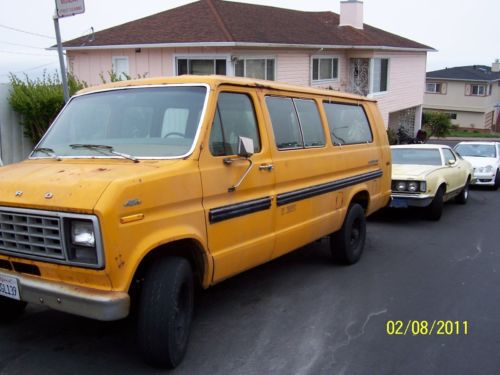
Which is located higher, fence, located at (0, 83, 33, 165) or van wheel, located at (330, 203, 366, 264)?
fence, located at (0, 83, 33, 165)

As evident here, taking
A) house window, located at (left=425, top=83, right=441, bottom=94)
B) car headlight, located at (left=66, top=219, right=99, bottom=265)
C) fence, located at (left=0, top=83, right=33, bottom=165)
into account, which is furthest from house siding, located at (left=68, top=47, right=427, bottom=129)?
house window, located at (left=425, top=83, right=441, bottom=94)

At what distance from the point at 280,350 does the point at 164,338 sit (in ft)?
3.59

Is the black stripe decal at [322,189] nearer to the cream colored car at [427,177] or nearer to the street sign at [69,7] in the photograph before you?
the cream colored car at [427,177]

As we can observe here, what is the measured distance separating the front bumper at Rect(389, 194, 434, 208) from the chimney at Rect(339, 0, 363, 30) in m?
16.2

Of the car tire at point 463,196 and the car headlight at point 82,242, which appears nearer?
the car headlight at point 82,242

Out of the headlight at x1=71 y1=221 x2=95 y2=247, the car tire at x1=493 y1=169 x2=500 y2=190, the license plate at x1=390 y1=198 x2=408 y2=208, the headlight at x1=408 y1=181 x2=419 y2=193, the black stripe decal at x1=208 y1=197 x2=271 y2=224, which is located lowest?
the car tire at x1=493 y1=169 x2=500 y2=190

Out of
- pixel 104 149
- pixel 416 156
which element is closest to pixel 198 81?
pixel 104 149

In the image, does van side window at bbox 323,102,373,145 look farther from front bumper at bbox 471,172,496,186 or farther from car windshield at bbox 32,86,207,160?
front bumper at bbox 471,172,496,186

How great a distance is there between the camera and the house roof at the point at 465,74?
2128 inches

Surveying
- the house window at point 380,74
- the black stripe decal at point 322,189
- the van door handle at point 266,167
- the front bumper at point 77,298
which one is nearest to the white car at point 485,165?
the house window at point 380,74

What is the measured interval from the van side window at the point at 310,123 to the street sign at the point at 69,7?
3074 millimetres

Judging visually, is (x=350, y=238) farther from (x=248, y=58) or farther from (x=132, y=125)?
(x=248, y=58)

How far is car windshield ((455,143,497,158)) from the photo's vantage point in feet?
52.0

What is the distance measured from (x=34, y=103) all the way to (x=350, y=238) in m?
6.49
